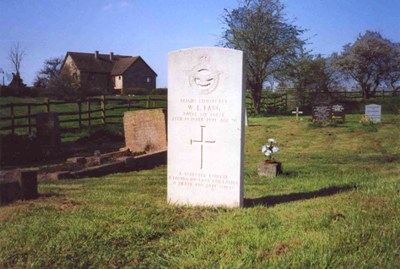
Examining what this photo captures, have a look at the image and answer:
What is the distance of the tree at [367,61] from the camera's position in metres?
33.0

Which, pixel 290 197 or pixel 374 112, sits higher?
pixel 374 112

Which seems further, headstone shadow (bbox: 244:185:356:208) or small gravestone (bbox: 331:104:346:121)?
small gravestone (bbox: 331:104:346:121)

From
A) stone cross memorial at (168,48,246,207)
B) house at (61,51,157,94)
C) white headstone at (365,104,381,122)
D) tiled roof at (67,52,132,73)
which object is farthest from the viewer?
tiled roof at (67,52,132,73)

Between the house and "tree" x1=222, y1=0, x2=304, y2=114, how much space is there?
19.5 meters

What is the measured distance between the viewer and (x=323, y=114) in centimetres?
2120

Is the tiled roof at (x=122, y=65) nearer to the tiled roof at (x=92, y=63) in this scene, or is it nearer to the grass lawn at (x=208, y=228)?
the tiled roof at (x=92, y=63)

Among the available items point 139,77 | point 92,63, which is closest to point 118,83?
point 139,77

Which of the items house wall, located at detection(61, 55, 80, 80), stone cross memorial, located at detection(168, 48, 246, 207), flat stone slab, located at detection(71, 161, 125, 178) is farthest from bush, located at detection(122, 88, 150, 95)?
stone cross memorial, located at detection(168, 48, 246, 207)

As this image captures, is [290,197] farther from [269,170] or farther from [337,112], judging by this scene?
[337,112]

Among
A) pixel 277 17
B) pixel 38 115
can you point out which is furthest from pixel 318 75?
pixel 38 115

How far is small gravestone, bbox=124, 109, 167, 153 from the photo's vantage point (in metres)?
12.0

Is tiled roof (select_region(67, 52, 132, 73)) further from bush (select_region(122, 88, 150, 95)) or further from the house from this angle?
bush (select_region(122, 88, 150, 95))

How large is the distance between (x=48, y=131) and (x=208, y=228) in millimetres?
11036

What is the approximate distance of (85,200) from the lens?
5.82 meters
